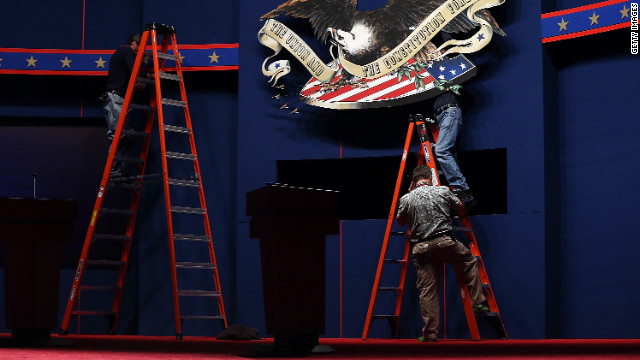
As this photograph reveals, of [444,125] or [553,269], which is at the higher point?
[444,125]

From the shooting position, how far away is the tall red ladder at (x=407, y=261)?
252 inches

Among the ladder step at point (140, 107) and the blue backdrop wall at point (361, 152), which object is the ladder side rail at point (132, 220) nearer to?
the ladder step at point (140, 107)

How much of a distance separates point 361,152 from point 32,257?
3701 millimetres

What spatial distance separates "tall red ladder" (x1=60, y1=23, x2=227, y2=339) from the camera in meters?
6.76

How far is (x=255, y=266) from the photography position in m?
7.76

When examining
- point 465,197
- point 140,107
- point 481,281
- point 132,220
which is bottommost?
point 481,281

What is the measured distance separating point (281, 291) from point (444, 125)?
Result: 3.52m

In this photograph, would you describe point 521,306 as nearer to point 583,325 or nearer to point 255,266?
point 583,325

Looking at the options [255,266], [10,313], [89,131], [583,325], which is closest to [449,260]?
[583,325]

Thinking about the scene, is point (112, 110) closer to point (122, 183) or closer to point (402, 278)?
point (122, 183)

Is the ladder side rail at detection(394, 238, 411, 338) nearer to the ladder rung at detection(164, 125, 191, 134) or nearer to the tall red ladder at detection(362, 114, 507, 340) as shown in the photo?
the tall red ladder at detection(362, 114, 507, 340)

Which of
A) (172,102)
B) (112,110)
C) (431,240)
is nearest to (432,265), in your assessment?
(431,240)

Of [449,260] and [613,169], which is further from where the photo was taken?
[613,169]

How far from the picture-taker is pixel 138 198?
757 centimetres
